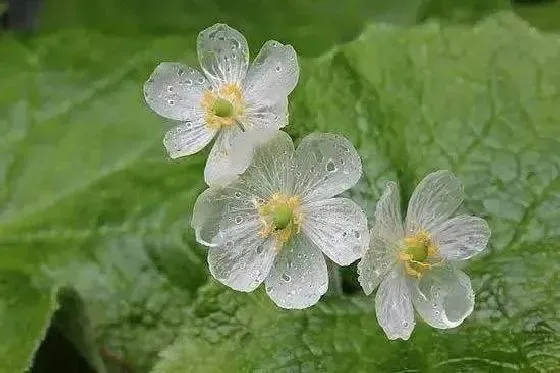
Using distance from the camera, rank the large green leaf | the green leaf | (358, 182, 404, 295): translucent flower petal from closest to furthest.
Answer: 1. (358, 182, 404, 295): translucent flower petal
2. the large green leaf
3. the green leaf

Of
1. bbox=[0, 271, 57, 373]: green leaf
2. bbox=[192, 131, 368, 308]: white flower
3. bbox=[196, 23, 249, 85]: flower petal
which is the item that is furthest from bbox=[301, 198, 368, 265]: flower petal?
bbox=[0, 271, 57, 373]: green leaf

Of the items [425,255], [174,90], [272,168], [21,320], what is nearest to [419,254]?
[425,255]

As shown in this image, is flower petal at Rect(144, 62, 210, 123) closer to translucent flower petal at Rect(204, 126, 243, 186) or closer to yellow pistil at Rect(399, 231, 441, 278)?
translucent flower petal at Rect(204, 126, 243, 186)

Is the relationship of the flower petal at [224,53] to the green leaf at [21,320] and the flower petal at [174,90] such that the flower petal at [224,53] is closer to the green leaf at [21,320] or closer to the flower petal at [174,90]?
the flower petal at [174,90]

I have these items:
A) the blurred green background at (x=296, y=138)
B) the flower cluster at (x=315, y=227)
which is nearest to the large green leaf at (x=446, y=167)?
the blurred green background at (x=296, y=138)

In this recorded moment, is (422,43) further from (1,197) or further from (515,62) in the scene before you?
(1,197)

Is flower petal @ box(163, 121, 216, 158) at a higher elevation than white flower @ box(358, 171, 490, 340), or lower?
higher

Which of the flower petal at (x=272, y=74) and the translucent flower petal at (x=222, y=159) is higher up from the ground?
the flower petal at (x=272, y=74)
